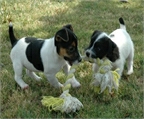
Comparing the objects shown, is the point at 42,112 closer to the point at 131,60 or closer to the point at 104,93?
the point at 104,93

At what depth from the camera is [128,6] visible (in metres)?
10.3

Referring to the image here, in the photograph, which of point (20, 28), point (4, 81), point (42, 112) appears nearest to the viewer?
point (42, 112)

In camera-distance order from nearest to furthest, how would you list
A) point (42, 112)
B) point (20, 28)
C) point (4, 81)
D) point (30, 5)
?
point (42, 112), point (4, 81), point (20, 28), point (30, 5)

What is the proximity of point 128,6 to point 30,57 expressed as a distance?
617cm

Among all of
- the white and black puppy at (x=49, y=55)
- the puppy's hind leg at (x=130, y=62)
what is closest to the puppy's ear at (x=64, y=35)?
the white and black puppy at (x=49, y=55)

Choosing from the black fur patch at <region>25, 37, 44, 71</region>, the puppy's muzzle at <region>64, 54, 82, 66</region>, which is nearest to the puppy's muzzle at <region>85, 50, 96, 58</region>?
the puppy's muzzle at <region>64, 54, 82, 66</region>

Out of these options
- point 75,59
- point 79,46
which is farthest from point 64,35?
point 79,46

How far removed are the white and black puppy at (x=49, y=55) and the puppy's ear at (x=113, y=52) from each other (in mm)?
643

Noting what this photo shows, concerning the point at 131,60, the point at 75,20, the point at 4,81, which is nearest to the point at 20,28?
the point at 75,20

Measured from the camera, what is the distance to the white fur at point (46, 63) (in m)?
4.63

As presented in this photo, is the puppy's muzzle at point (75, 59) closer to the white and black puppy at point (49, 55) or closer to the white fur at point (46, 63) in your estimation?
the white and black puppy at point (49, 55)

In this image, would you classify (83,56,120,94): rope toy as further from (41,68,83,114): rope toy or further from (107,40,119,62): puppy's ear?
(41,68,83,114): rope toy

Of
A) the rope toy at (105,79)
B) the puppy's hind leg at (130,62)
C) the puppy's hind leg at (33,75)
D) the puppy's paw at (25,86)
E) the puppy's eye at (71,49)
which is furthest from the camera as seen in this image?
the puppy's hind leg at (130,62)

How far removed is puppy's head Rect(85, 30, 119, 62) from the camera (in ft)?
15.4
